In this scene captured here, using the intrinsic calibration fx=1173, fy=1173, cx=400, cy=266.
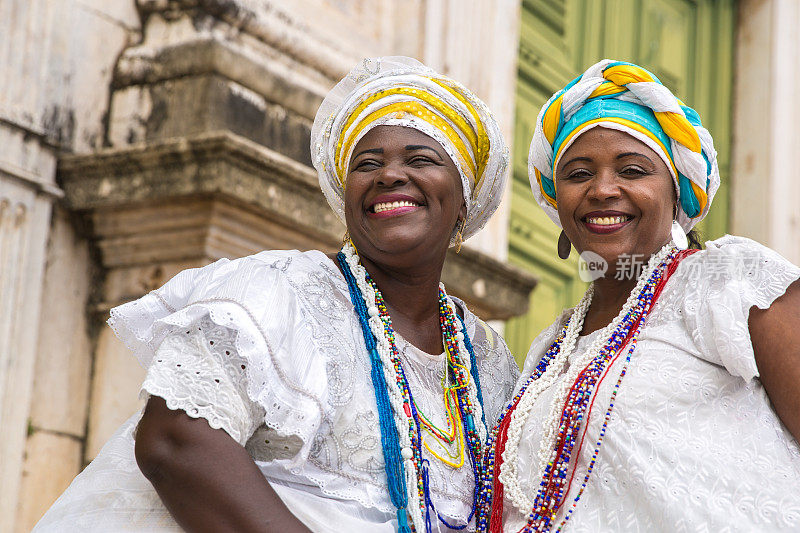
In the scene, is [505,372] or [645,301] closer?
[645,301]

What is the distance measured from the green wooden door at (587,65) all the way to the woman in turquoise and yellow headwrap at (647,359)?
2.75 m

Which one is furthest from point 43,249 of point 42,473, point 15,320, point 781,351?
point 781,351

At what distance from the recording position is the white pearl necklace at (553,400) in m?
2.49

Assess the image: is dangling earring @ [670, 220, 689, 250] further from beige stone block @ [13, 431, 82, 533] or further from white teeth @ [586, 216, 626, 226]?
beige stone block @ [13, 431, 82, 533]

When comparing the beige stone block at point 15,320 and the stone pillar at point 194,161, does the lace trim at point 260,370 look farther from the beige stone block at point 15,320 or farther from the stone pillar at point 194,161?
the beige stone block at point 15,320

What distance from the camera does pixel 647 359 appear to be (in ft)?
7.93

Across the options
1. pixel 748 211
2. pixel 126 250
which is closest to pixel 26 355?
pixel 126 250

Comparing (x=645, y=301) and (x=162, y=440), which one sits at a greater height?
(x=645, y=301)

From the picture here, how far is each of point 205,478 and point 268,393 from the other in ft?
0.66

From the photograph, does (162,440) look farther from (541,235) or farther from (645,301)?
(541,235)

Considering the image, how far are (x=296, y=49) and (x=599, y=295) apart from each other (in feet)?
6.58

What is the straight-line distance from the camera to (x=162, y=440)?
2.13 metres

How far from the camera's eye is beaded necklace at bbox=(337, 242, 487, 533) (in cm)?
238

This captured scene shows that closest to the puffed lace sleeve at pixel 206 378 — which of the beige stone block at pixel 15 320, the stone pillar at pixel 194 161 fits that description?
the stone pillar at pixel 194 161
